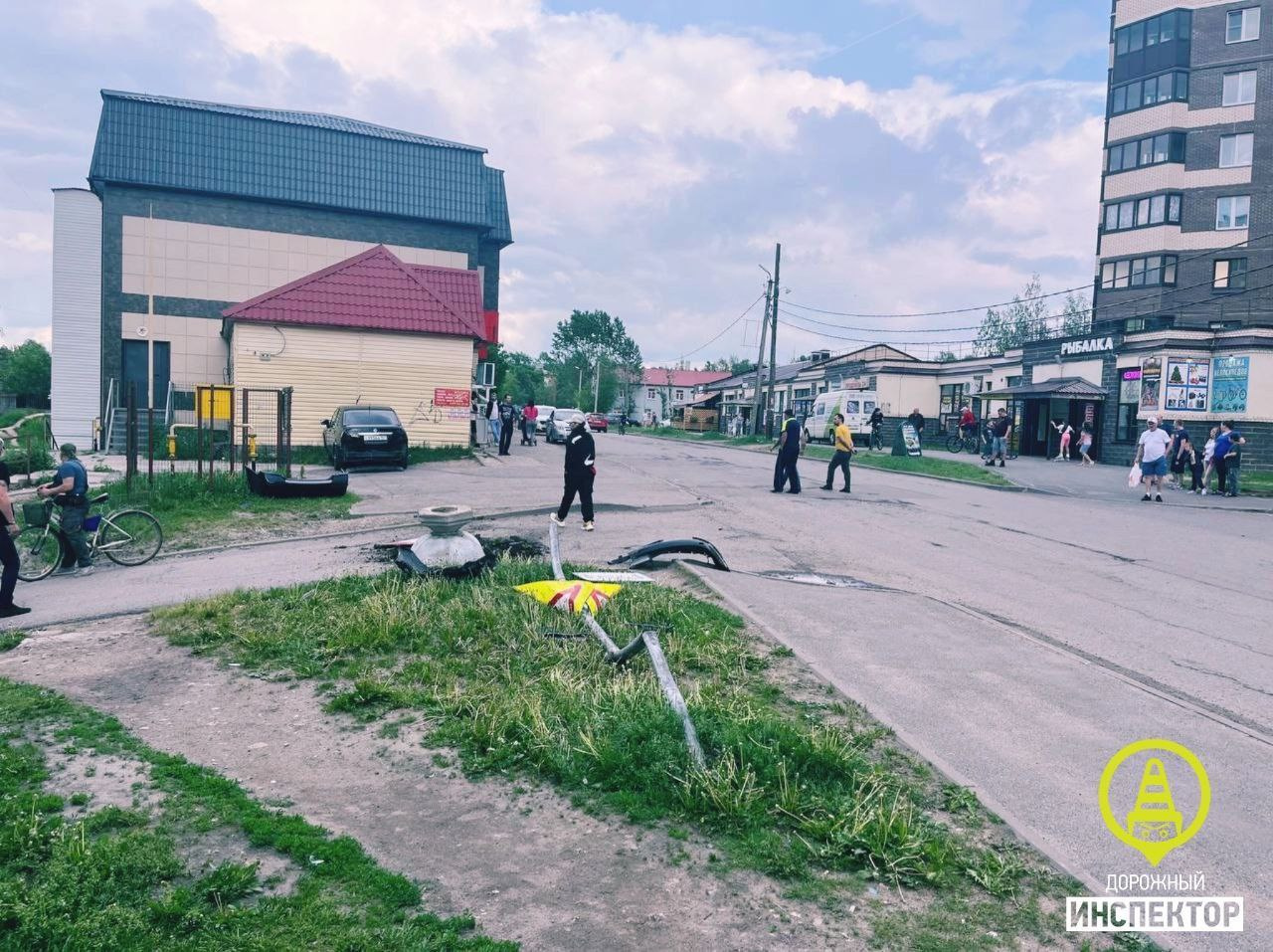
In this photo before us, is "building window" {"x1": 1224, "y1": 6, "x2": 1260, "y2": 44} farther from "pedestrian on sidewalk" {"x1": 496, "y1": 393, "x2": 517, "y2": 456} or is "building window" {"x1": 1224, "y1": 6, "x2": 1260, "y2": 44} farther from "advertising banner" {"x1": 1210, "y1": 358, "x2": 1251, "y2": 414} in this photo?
"pedestrian on sidewalk" {"x1": 496, "y1": 393, "x2": 517, "y2": 456}

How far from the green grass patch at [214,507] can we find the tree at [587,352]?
102042mm

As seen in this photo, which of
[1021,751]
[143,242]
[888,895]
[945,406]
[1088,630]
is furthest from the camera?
[945,406]

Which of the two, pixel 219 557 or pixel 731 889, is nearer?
pixel 731 889

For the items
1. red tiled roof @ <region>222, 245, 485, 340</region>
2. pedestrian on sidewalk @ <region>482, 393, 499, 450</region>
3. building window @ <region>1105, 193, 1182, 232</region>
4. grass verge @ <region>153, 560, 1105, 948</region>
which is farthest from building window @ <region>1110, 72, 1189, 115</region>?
grass verge @ <region>153, 560, 1105, 948</region>

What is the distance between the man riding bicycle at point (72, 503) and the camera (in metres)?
11.9

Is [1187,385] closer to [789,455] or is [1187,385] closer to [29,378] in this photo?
[789,455]

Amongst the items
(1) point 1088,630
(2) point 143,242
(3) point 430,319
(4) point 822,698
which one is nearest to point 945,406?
(3) point 430,319

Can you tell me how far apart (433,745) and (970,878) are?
119 inches

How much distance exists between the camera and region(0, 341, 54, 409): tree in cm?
7588

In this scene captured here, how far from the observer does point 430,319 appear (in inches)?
1065

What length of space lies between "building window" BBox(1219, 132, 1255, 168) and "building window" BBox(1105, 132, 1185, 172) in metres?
1.61

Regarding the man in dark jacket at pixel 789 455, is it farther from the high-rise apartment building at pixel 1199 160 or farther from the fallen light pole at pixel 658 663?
the high-rise apartment building at pixel 1199 160

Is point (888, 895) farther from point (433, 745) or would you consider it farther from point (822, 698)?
point (433, 745)

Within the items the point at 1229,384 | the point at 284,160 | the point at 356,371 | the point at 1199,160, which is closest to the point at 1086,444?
the point at 1229,384
